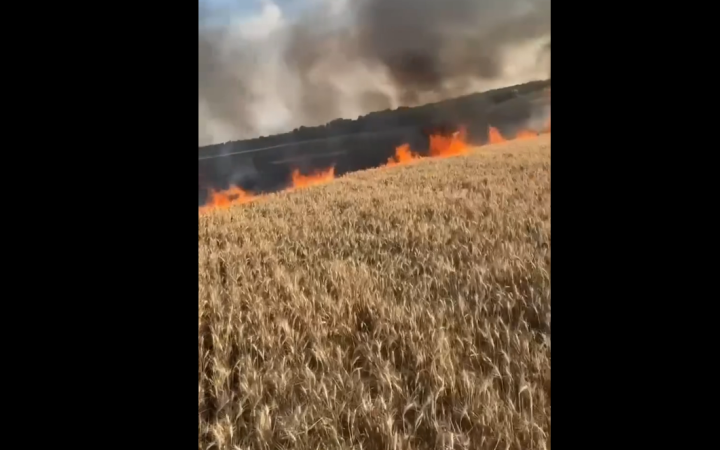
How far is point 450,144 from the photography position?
144cm

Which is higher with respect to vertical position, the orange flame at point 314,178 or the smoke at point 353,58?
the smoke at point 353,58

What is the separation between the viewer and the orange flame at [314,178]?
60.0 inches

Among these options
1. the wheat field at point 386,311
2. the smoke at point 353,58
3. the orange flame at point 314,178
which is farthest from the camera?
the orange flame at point 314,178

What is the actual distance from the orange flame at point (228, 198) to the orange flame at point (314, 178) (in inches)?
5.5

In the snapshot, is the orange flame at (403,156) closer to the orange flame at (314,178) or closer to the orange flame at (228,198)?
the orange flame at (314,178)

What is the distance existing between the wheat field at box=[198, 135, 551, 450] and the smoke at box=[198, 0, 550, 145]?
20 centimetres

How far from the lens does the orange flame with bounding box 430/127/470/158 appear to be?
1.43 meters

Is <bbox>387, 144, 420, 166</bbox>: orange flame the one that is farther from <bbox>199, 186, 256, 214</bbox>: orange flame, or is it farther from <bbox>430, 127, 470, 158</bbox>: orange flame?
<bbox>199, 186, 256, 214</bbox>: orange flame

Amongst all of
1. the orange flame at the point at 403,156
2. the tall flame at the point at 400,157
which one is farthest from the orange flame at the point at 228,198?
the orange flame at the point at 403,156

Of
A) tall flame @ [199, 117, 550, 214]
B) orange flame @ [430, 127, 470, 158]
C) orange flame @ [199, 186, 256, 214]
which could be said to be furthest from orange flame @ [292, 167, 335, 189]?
orange flame @ [430, 127, 470, 158]
